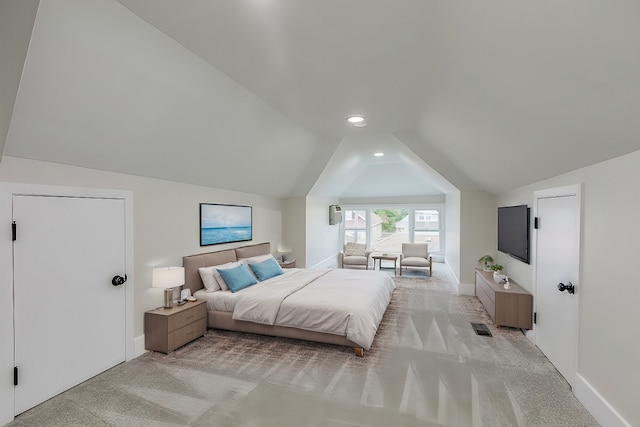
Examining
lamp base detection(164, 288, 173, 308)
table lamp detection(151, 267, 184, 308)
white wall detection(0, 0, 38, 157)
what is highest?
white wall detection(0, 0, 38, 157)

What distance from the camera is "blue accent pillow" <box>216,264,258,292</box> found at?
4.02 metres

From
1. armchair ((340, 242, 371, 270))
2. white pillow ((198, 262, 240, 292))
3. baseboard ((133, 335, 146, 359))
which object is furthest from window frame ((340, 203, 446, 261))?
baseboard ((133, 335, 146, 359))

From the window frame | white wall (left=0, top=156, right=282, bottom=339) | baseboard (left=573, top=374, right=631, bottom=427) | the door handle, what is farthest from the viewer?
the window frame

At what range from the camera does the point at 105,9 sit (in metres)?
1.71

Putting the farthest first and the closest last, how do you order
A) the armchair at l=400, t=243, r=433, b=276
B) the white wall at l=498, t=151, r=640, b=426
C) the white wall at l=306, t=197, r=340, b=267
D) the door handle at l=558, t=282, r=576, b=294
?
the armchair at l=400, t=243, r=433, b=276
the white wall at l=306, t=197, r=340, b=267
the door handle at l=558, t=282, r=576, b=294
the white wall at l=498, t=151, r=640, b=426

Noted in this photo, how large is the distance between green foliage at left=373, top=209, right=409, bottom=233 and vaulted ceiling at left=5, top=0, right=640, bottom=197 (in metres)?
5.81

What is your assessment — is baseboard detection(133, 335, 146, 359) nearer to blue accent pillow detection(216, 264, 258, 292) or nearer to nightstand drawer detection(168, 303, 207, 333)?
nightstand drawer detection(168, 303, 207, 333)

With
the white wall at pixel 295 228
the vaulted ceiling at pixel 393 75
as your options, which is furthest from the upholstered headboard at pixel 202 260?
the white wall at pixel 295 228

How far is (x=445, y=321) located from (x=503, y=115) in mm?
3013

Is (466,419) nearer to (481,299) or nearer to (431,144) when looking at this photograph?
(481,299)

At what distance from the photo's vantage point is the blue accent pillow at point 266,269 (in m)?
4.70

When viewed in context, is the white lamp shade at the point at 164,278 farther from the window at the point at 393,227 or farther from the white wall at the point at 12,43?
the window at the point at 393,227

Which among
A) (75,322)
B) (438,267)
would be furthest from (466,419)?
(438,267)

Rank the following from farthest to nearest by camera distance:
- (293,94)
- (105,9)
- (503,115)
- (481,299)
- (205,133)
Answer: (481,299), (205,133), (293,94), (503,115), (105,9)
